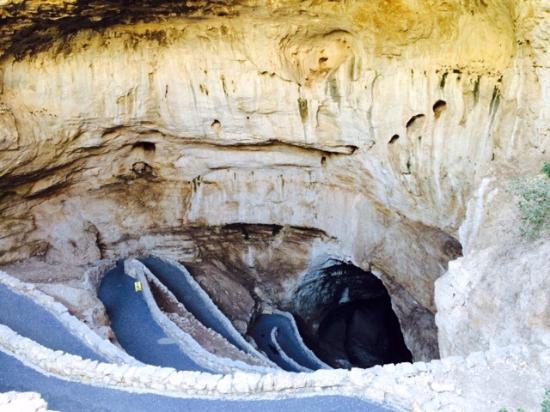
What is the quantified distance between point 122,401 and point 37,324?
14.2ft

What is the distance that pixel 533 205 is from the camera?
8.66m

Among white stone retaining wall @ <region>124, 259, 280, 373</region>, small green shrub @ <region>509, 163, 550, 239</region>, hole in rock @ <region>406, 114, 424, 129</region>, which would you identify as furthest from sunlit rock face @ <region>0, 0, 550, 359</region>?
white stone retaining wall @ <region>124, 259, 280, 373</region>

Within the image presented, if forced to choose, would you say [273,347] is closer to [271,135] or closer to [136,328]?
[136,328]

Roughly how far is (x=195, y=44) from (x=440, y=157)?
23.1 ft

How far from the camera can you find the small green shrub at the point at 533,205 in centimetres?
851

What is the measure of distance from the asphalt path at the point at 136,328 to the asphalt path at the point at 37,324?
1.85m

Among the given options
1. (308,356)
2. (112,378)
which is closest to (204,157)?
(308,356)

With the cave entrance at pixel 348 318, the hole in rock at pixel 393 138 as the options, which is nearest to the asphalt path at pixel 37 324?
the hole in rock at pixel 393 138

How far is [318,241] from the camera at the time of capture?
19062 millimetres

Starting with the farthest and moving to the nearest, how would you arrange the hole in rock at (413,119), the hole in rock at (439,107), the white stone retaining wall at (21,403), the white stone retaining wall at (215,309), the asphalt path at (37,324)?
Result: 1. the white stone retaining wall at (215,309)
2. the hole in rock at (413,119)
3. the hole in rock at (439,107)
4. the asphalt path at (37,324)
5. the white stone retaining wall at (21,403)

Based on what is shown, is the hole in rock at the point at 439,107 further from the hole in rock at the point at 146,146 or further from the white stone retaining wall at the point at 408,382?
the hole in rock at the point at 146,146

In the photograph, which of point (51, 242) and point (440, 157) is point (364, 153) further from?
point (51, 242)

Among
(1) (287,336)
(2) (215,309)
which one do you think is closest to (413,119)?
(2) (215,309)

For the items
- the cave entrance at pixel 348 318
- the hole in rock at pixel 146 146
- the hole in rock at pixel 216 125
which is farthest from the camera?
the cave entrance at pixel 348 318
